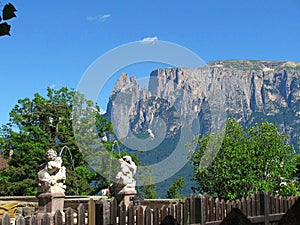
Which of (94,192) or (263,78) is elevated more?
(263,78)

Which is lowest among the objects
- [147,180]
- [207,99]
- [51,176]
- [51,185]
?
[51,185]

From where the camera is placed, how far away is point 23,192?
101ft

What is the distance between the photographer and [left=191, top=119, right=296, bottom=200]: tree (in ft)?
53.0

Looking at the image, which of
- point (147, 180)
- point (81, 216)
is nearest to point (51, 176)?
point (81, 216)

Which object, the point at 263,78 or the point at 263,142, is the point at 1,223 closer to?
the point at 263,142

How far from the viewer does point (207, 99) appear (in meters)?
40.5

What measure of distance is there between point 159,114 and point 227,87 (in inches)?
4786

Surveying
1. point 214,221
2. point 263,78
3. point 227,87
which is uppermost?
point 263,78

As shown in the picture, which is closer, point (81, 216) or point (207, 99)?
point (81, 216)

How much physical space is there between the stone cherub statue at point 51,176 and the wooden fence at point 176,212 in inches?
202

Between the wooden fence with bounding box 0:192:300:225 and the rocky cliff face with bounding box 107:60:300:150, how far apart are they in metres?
12.8

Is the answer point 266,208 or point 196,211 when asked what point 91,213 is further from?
point 266,208

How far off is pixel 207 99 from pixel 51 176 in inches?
1148

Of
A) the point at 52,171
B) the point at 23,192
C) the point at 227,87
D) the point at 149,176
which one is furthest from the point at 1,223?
the point at 227,87
